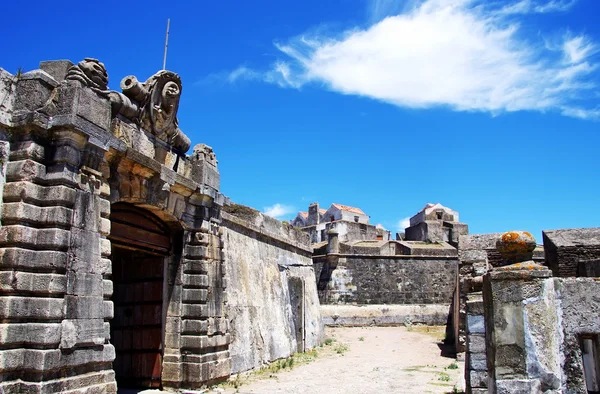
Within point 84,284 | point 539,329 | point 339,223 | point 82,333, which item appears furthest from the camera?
point 339,223

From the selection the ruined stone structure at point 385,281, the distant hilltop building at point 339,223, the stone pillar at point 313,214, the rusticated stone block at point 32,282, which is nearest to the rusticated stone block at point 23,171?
the rusticated stone block at point 32,282

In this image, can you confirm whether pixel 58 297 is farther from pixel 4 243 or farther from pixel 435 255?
pixel 435 255

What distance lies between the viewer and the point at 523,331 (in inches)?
149

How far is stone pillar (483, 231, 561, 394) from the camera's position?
369 centimetres

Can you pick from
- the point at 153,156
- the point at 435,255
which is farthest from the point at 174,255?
the point at 435,255

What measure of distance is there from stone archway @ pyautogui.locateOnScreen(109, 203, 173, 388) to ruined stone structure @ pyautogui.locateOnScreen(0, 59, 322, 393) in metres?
0.03

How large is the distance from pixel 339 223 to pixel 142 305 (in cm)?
3702

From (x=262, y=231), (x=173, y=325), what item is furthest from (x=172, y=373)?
(x=262, y=231)

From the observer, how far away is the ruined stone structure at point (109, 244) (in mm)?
6023

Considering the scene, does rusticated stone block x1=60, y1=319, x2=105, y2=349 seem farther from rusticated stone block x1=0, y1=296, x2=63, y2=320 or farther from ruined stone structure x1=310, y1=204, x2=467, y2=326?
ruined stone structure x1=310, y1=204, x2=467, y2=326

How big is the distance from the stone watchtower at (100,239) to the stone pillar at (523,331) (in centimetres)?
481

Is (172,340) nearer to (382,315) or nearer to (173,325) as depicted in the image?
(173,325)

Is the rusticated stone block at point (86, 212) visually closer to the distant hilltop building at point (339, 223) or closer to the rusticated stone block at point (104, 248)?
the rusticated stone block at point (104, 248)

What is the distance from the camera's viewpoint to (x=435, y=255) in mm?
24719
